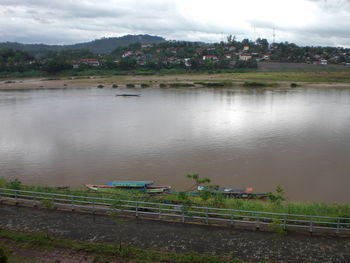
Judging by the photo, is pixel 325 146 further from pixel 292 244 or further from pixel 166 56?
pixel 166 56

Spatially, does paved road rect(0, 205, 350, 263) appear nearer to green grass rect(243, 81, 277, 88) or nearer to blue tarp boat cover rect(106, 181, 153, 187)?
blue tarp boat cover rect(106, 181, 153, 187)

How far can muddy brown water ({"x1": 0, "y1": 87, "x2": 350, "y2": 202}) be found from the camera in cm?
1862

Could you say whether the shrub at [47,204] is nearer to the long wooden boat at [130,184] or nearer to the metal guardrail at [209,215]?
the metal guardrail at [209,215]

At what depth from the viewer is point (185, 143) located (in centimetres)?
2503

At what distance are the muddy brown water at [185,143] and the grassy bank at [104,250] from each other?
8262mm

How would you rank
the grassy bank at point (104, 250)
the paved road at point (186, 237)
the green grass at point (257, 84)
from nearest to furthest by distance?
the grassy bank at point (104, 250) < the paved road at point (186, 237) < the green grass at point (257, 84)

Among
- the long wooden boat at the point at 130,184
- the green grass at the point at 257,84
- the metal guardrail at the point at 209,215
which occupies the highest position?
the green grass at the point at 257,84

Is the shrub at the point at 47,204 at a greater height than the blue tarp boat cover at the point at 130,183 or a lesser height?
greater

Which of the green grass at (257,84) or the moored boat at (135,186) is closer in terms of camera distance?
the moored boat at (135,186)

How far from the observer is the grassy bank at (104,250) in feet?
28.5

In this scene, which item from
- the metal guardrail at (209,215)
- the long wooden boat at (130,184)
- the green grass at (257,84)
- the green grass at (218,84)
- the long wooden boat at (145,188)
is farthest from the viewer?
the green grass at (218,84)

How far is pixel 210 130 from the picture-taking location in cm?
2919

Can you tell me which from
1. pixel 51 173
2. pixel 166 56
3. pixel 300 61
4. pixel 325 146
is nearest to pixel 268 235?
pixel 51 173

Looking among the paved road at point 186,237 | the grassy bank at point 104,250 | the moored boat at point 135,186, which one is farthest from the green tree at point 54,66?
the grassy bank at point 104,250
